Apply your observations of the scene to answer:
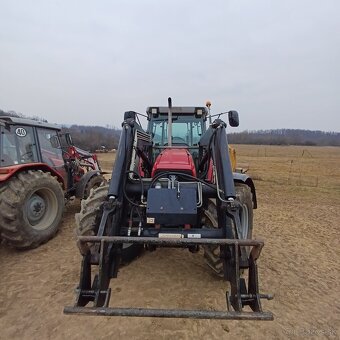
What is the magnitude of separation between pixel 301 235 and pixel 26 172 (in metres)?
5.14

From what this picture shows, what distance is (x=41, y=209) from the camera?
211 inches

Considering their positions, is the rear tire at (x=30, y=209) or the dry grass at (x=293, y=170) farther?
the dry grass at (x=293, y=170)

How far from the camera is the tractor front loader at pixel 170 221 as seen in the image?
2.62 metres

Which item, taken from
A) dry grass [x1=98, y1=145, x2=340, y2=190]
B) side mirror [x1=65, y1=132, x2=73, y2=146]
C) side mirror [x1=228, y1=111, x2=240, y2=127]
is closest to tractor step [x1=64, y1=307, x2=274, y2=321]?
side mirror [x1=228, y1=111, x2=240, y2=127]

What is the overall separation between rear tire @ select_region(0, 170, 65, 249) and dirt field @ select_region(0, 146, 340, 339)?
25 centimetres

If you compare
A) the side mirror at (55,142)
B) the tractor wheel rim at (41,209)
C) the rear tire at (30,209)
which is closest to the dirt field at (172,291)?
the rear tire at (30,209)

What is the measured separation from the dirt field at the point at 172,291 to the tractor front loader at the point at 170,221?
273mm

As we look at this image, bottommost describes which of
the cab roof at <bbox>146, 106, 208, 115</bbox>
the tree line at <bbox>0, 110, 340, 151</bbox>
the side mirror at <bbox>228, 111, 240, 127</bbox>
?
the tree line at <bbox>0, 110, 340, 151</bbox>

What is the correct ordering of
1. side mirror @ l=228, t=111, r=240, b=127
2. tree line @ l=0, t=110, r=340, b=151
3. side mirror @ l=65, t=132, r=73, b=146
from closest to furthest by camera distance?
side mirror @ l=228, t=111, r=240, b=127
side mirror @ l=65, t=132, r=73, b=146
tree line @ l=0, t=110, r=340, b=151

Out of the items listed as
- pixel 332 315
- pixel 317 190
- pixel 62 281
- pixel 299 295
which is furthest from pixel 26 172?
pixel 317 190

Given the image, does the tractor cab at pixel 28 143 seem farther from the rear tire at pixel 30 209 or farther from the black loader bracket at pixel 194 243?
the black loader bracket at pixel 194 243

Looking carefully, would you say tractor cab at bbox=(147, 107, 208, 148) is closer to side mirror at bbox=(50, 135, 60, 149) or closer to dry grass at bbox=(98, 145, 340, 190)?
side mirror at bbox=(50, 135, 60, 149)

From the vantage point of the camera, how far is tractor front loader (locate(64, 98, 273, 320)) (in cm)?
262

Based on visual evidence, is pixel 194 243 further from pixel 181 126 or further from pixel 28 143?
pixel 28 143
